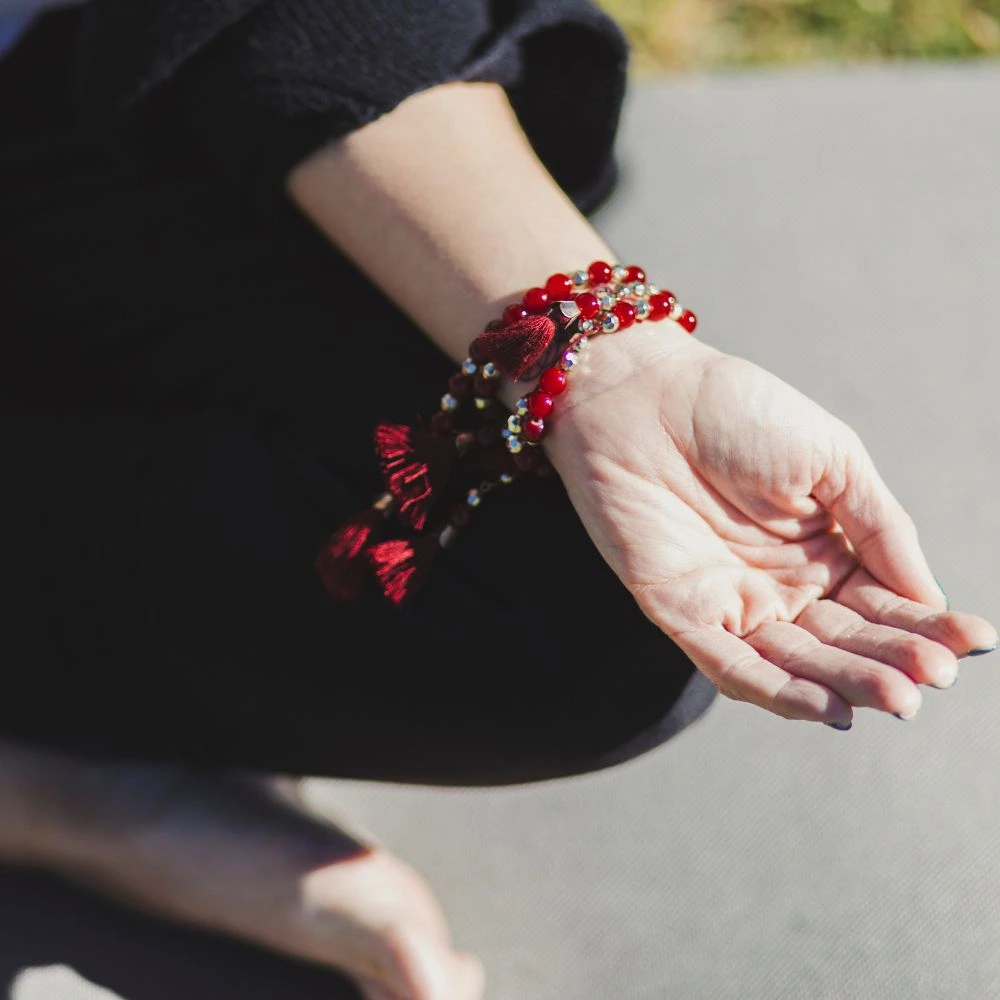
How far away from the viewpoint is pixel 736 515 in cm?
75

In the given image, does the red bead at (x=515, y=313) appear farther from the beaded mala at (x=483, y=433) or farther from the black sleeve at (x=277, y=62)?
the black sleeve at (x=277, y=62)

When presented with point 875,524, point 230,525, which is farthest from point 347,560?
point 875,524

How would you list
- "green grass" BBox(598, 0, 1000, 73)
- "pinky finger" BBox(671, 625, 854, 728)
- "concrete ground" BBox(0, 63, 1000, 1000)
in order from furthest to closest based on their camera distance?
"green grass" BBox(598, 0, 1000, 73)
"concrete ground" BBox(0, 63, 1000, 1000)
"pinky finger" BBox(671, 625, 854, 728)

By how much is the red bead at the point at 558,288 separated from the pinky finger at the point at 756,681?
25 cm

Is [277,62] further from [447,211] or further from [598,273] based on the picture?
[598,273]


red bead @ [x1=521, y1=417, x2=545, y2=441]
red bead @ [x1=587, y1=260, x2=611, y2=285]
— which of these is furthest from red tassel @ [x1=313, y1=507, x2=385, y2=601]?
red bead @ [x1=587, y1=260, x2=611, y2=285]

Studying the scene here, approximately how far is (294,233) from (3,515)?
32cm

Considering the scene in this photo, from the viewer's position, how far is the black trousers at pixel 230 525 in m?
0.80

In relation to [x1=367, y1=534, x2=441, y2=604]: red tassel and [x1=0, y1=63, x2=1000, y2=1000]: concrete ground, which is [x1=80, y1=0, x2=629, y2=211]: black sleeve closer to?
[x1=367, y1=534, x2=441, y2=604]: red tassel

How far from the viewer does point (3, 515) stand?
2.91 ft

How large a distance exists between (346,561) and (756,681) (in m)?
0.30

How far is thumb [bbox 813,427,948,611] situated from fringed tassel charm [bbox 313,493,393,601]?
0.31m

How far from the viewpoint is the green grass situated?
1.95m

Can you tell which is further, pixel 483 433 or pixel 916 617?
pixel 483 433
